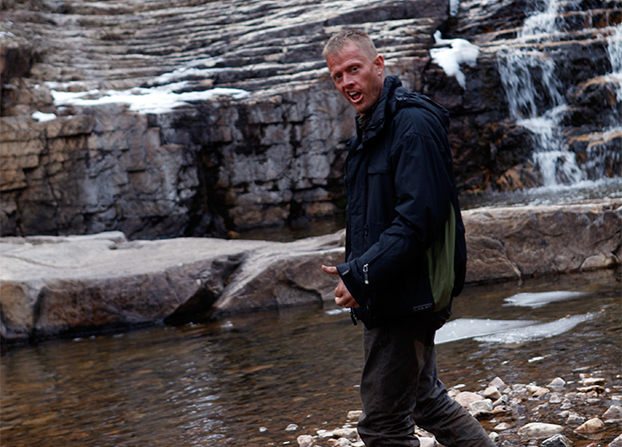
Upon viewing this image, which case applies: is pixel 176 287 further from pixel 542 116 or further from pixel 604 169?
pixel 542 116

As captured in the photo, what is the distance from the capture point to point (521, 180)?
1462 centimetres

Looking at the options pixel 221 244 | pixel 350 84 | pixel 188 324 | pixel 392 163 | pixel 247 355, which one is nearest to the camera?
pixel 392 163

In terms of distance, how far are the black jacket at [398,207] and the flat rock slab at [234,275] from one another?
505 centimetres

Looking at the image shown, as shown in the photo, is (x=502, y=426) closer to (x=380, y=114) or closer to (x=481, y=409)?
(x=481, y=409)

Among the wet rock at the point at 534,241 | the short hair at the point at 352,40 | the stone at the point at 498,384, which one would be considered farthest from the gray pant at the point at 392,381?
the wet rock at the point at 534,241

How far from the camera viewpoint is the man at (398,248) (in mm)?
2193

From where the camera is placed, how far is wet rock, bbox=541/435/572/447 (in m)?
2.84

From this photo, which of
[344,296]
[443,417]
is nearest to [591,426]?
[443,417]

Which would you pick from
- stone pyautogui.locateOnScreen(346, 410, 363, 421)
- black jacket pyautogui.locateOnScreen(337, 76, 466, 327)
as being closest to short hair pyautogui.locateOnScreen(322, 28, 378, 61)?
black jacket pyautogui.locateOnScreen(337, 76, 466, 327)

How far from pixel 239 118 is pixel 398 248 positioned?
13.4 meters

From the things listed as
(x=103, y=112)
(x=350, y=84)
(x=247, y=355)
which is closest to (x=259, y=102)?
(x=103, y=112)

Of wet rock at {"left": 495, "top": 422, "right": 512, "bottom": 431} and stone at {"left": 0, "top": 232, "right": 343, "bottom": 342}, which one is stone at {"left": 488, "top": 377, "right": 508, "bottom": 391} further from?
stone at {"left": 0, "top": 232, "right": 343, "bottom": 342}

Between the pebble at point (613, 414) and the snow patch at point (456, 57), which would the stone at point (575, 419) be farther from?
the snow patch at point (456, 57)

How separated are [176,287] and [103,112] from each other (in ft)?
27.5
